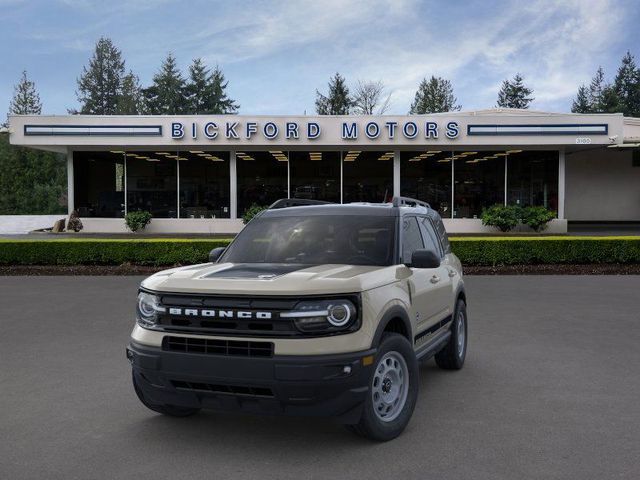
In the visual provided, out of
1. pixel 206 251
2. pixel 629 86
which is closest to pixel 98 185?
pixel 206 251

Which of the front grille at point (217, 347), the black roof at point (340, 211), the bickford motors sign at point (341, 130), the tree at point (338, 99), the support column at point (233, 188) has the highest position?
the tree at point (338, 99)

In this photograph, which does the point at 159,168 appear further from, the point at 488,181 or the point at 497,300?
the point at 497,300

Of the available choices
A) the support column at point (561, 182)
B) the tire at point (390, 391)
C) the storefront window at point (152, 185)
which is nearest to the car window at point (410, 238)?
the tire at point (390, 391)

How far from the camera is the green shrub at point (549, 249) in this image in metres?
16.4

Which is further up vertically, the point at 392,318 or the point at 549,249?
the point at 392,318

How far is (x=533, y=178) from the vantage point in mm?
28562

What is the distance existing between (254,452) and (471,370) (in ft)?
10.1

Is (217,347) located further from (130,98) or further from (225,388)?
(130,98)

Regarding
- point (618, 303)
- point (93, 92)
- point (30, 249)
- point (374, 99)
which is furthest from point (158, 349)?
point (93, 92)

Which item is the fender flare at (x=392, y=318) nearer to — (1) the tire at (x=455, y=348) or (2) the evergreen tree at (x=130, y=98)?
(1) the tire at (x=455, y=348)

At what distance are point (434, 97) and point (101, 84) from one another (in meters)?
45.4

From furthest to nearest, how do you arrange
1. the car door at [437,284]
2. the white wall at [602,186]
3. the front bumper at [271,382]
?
the white wall at [602,186]
the car door at [437,284]
the front bumper at [271,382]

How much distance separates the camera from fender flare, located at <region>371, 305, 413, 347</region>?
4.30 metres

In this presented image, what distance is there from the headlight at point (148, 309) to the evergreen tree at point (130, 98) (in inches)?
3044
